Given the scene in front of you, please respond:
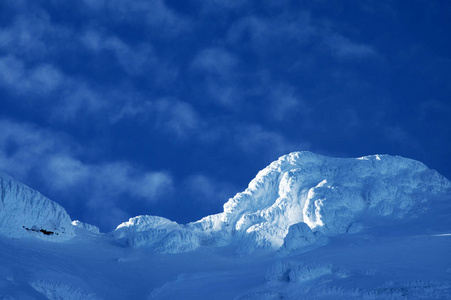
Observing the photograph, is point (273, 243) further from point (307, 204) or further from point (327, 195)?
point (327, 195)

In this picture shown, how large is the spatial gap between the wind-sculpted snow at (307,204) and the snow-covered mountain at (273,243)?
20 centimetres

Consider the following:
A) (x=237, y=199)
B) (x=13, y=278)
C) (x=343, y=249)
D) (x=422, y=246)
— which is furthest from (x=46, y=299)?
(x=237, y=199)

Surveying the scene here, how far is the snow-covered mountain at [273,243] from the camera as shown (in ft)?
155

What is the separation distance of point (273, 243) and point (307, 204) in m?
9.92

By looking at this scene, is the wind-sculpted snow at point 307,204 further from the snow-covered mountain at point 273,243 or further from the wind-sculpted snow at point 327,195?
the snow-covered mountain at point 273,243

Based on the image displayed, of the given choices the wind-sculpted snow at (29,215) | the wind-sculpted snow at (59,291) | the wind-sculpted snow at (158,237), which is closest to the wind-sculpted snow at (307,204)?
the wind-sculpted snow at (158,237)

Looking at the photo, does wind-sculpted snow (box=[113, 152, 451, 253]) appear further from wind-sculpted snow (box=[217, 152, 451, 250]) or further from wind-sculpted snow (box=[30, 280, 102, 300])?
wind-sculpted snow (box=[30, 280, 102, 300])

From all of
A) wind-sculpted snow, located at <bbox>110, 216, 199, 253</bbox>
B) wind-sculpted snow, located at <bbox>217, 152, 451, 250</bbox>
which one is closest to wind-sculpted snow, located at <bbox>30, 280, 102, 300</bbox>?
wind-sculpted snow, located at <bbox>110, 216, 199, 253</bbox>

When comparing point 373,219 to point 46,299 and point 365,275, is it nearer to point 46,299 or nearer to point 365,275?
point 365,275

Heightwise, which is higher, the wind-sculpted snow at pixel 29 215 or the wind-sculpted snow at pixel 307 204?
the wind-sculpted snow at pixel 307 204

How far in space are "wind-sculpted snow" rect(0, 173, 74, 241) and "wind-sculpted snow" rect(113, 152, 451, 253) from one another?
1290 cm

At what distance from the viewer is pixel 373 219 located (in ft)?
237

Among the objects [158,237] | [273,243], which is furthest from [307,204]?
[158,237]

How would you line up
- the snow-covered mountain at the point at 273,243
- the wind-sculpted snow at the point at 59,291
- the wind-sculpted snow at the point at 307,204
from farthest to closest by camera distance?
the wind-sculpted snow at the point at 307,204 < the wind-sculpted snow at the point at 59,291 < the snow-covered mountain at the point at 273,243
